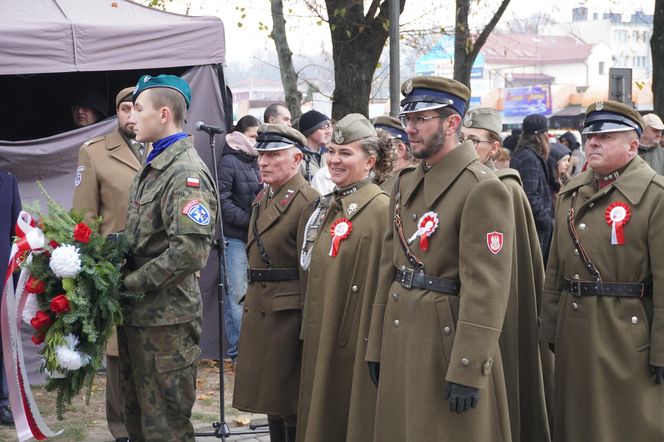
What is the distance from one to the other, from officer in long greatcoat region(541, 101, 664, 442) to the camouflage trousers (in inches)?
74.6

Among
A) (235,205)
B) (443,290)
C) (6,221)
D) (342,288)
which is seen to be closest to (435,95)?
(443,290)

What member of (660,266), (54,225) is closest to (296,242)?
(54,225)

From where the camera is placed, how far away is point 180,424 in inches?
189

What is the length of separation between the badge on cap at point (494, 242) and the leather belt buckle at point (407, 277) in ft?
1.32

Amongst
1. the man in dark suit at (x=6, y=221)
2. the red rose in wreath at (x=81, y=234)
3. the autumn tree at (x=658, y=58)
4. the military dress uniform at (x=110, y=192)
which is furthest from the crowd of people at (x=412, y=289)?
the autumn tree at (x=658, y=58)

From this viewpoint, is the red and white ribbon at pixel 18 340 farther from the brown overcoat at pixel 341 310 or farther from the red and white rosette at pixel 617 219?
the red and white rosette at pixel 617 219

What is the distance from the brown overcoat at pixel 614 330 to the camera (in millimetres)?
4609

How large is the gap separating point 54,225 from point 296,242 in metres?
1.41

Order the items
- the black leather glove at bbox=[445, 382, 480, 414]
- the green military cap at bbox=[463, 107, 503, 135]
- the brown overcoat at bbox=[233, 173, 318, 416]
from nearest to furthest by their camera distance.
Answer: the black leather glove at bbox=[445, 382, 480, 414]
the brown overcoat at bbox=[233, 173, 318, 416]
the green military cap at bbox=[463, 107, 503, 135]

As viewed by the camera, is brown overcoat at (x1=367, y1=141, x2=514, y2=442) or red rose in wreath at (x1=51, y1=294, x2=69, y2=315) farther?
red rose in wreath at (x1=51, y1=294, x2=69, y2=315)

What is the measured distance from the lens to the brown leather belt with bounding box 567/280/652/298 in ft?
15.2

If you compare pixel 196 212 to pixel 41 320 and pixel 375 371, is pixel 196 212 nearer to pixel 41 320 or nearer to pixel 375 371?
pixel 41 320

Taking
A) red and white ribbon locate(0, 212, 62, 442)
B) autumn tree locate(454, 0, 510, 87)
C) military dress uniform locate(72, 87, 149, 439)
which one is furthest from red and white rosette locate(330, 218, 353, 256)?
autumn tree locate(454, 0, 510, 87)

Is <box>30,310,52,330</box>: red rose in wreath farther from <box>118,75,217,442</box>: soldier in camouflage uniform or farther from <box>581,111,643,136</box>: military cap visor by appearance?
<box>581,111,643,136</box>: military cap visor
